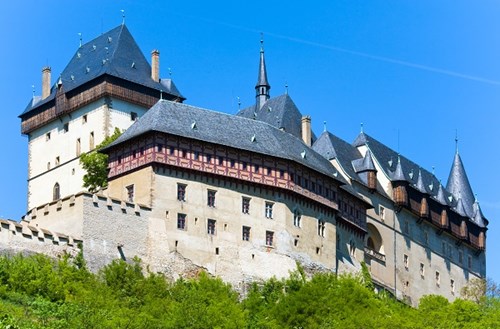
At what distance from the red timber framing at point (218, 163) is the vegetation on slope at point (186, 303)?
5.57 metres

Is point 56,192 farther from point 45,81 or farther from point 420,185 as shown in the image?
point 420,185

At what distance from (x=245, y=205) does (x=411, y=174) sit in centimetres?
2776

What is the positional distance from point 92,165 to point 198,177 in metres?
10.9

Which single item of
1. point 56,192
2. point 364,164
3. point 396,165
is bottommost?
point 56,192

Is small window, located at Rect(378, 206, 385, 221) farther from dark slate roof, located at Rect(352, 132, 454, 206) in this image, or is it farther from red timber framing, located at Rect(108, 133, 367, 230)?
red timber framing, located at Rect(108, 133, 367, 230)

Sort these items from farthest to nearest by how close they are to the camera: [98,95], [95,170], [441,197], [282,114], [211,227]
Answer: [441,197] < [282,114] < [98,95] < [95,170] < [211,227]

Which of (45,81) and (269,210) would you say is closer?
(269,210)

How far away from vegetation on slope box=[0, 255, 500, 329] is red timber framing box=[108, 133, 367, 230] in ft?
18.3

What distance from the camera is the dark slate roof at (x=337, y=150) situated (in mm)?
88625

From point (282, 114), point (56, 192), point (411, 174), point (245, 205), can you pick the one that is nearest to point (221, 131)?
point (245, 205)

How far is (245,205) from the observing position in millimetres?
74750

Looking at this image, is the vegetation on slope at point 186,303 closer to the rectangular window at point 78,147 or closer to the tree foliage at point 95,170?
the tree foliage at point 95,170

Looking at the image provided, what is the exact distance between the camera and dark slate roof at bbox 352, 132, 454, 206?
94938mm

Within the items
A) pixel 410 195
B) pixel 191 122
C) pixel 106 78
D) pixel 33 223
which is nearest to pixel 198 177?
pixel 191 122
